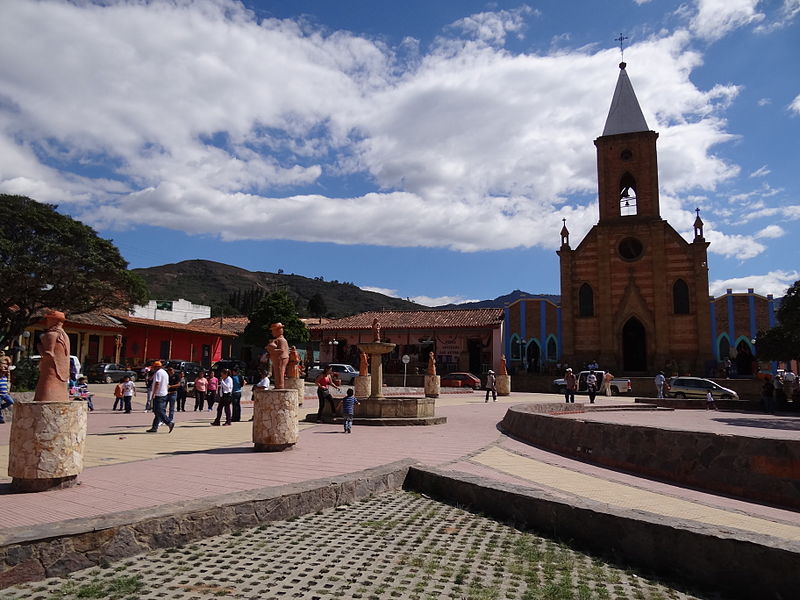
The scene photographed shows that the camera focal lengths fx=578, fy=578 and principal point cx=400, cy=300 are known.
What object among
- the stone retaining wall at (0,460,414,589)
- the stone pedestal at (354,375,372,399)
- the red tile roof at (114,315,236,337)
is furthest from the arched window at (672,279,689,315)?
the stone retaining wall at (0,460,414,589)

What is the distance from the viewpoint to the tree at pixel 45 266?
909 inches

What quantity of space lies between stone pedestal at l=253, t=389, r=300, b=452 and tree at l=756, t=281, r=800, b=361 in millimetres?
21417

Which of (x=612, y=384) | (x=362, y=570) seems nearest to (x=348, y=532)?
(x=362, y=570)

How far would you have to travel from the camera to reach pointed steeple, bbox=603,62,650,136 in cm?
3556

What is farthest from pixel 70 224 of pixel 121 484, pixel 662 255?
pixel 662 255

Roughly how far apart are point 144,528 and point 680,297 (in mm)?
34732

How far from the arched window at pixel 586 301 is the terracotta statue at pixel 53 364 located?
107 ft

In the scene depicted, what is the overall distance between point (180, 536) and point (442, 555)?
2.04 m

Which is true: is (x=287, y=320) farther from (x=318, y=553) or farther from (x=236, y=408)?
(x=318, y=553)

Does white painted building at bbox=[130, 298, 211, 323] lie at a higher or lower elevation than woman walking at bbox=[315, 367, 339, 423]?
higher

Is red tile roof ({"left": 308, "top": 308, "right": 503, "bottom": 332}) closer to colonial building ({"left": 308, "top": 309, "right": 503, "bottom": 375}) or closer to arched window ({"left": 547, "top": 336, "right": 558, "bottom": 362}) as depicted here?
colonial building ({"left": 308, "top": 309, "right": 503, "bottom": 375})

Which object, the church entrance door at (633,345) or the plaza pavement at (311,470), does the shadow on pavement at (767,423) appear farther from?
the church entrance door at (633,345)

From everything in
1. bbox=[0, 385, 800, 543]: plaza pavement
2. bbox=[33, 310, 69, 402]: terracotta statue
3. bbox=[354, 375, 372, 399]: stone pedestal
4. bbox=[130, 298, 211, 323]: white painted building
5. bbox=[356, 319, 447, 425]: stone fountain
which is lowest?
bbox=[0, 385, 800, 543]: plaza pavement

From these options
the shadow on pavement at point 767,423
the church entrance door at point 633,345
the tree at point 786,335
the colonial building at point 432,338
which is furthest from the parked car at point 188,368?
the tree at point 786,335
